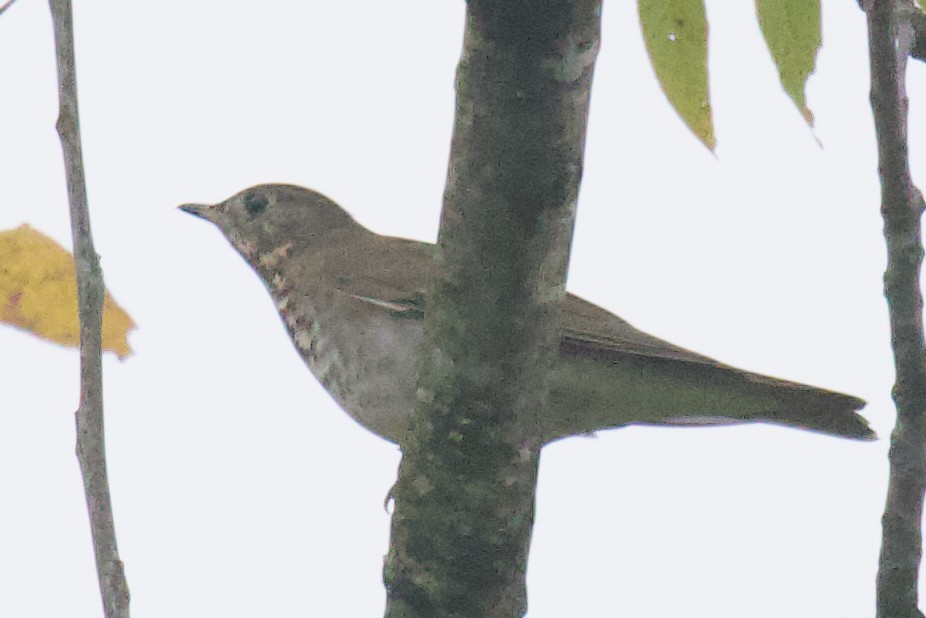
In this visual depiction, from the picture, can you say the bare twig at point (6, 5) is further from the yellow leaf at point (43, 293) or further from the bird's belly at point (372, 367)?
the bird's belly at point (372, 367)

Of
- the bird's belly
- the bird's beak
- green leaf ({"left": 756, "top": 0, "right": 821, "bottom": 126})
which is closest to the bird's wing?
the bird's belly

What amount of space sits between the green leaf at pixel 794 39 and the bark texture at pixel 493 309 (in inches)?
25.4

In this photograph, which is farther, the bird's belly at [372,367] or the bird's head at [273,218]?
the bird's head at [273,218]

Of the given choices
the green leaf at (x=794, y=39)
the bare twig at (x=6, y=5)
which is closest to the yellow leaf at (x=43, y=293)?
the bare twig at (x=6, y=5)

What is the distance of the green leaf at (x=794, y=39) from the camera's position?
8.13 feet

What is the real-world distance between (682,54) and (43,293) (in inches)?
60.4

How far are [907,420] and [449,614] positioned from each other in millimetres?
958

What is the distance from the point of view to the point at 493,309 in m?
2.17

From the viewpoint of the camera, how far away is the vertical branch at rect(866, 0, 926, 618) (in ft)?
8.26

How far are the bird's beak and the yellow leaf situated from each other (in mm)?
2644

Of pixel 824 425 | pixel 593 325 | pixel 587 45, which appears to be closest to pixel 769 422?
pixel 824 425

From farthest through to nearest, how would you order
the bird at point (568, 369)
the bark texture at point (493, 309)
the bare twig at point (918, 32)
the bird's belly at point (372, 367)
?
the bird's belly at point (372, 367), the bird at point (568, 369), the bare twig at point (918, 32), the bark texture at point (493, 309)

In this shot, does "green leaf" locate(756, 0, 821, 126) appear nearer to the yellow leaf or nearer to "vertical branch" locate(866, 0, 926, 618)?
"vertical branch" locate(866, 0, 926, 618)

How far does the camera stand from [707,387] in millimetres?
4000
